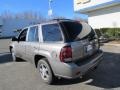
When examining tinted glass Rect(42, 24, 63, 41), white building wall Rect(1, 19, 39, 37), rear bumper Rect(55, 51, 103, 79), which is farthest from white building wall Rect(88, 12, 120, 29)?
white building wall Rect(1, 19, 39, 37)

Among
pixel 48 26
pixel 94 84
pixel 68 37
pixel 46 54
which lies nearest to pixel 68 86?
pixel 94 84

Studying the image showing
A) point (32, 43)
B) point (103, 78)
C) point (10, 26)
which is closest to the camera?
point (103, 78)

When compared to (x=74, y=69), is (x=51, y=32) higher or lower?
higher

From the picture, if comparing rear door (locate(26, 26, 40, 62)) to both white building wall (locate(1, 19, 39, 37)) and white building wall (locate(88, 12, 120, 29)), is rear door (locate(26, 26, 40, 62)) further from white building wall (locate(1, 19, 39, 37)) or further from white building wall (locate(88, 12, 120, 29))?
white building wall (locate(1, 19, 39, 37))

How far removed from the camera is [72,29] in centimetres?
591

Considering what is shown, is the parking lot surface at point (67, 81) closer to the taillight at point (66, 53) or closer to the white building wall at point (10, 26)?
the taillight at point (66, 53)

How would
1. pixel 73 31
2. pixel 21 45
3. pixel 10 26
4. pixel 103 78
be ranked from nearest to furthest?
pixel 73 31, pixel 103 78, pixel 21 45, pixel 10 26

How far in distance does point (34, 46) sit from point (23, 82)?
48.8 inches

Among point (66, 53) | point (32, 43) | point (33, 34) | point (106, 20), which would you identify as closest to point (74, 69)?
point (66, 53)

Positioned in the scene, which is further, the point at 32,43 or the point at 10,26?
the point at 10,26

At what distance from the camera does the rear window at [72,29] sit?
5.68 meters

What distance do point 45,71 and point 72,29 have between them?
1589 mm

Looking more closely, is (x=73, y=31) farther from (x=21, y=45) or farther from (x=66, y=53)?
(x=21, y=45)

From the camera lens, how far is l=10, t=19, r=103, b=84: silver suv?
215 inches
